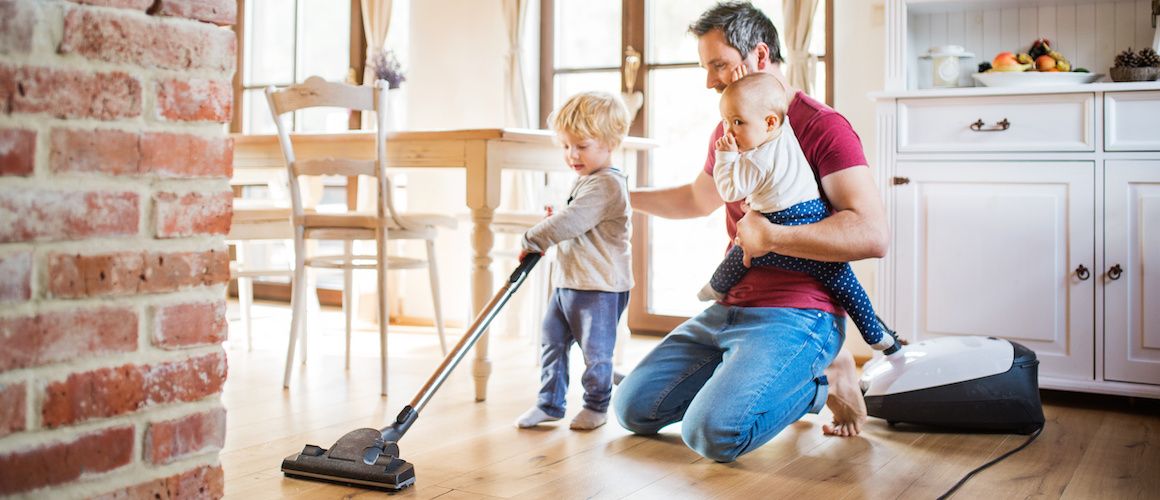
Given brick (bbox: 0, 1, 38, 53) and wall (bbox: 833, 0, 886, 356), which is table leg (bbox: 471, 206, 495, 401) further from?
brick (bbox: 0, 1, 38, 53)

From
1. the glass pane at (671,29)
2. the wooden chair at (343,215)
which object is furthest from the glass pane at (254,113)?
the wooden chair at (343,215)

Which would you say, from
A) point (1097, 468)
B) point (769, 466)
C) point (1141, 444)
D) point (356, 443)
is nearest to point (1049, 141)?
point (1141, 444)

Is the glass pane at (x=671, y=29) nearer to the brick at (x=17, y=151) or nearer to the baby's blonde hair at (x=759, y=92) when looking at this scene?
the baby's blonde hair at (x=759, y=92)

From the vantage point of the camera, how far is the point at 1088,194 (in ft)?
9.24

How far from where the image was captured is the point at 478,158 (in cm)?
287

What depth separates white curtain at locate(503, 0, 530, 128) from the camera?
4445 millimetres

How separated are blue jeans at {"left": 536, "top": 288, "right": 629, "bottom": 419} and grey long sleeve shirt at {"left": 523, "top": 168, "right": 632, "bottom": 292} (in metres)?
0.04

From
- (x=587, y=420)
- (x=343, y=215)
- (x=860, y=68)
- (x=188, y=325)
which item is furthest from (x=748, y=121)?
(x=860, y=68)

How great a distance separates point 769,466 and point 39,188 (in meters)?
1.53

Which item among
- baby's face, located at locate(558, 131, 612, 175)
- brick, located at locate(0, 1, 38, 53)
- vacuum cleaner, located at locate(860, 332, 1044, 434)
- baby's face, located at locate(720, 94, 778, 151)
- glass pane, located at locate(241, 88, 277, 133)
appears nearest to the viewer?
brick, located at locate(0, 1, 38, 53)

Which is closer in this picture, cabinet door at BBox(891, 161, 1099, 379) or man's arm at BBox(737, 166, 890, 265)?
man's arm at BBox(737, 166, 890, 265)

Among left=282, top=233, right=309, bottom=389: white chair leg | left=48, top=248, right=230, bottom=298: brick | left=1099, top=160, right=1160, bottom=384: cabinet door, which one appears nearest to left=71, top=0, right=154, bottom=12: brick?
left=48, top=248, right=230, bottom=298: brick

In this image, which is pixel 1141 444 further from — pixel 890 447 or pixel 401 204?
pixel 401 204

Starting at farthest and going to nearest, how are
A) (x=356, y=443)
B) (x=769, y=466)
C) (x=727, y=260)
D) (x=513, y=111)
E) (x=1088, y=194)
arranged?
1. (x=513, y=111)
2. (x=1088, y=194)
3. (x=727, y=260)
4. (x=769, y=466)
5. (x=356, y=443)
